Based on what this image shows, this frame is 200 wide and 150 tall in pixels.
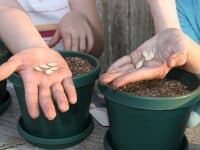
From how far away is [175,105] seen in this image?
2.56 ft

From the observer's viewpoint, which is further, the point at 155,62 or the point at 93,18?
the point at 93,18

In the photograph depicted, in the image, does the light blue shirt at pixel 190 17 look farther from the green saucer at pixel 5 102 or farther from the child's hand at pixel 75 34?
the green saucer at pixel 5 102

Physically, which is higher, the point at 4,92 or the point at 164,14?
the point at 164,14

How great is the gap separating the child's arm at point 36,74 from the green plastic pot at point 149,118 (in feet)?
0.26

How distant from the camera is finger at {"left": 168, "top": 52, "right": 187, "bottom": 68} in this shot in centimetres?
83

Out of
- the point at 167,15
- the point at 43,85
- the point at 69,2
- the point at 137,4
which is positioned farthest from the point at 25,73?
the point at 137,4

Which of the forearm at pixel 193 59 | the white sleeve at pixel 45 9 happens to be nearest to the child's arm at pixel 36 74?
the forearm at pixel 193 59

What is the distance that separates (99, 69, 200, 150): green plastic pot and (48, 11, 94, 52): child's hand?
0.35 meters

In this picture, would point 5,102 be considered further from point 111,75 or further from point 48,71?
point 111,75

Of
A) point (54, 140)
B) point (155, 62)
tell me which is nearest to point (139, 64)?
point (155, 62)

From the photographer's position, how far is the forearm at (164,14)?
101 centimetres

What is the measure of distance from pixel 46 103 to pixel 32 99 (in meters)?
0.03

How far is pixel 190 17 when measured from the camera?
1.22 metres

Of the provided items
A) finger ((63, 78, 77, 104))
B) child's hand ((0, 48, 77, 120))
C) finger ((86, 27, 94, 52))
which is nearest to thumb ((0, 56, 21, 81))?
child's hand ((0, 48, 77, 120))
